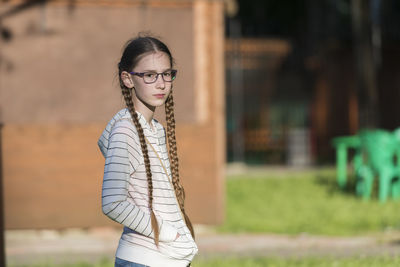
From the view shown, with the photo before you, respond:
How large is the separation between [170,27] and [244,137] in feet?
50.1

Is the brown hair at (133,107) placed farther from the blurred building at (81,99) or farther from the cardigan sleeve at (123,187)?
the blurred building at (81,99)

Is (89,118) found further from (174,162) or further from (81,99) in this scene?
(174,162)

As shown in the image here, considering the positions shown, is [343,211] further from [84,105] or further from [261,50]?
[261,50]

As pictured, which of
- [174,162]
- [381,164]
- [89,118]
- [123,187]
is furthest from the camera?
[381,164]

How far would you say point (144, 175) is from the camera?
102 inches

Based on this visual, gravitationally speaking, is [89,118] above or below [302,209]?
above

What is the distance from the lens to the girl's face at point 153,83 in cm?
266

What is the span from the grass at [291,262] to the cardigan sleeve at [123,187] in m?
4.17

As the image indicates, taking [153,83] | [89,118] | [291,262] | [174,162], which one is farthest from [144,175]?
[89,118]

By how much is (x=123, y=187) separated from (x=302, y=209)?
9963mm

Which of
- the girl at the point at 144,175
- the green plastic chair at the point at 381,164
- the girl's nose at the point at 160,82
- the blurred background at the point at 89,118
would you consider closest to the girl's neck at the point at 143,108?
the girl at the point at 144,175

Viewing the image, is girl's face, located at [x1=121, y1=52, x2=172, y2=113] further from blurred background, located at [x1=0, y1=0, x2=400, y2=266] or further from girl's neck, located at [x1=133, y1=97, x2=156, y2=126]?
blurred background, located at [x1=0, y1=0, x2=400, y2=266]

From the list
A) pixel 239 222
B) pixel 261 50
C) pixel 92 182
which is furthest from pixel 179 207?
pixel 261 50

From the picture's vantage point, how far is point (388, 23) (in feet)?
75.2
